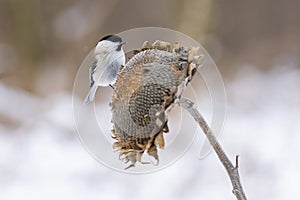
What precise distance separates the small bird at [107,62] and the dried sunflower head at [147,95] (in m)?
0.02

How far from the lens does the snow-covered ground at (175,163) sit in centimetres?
180

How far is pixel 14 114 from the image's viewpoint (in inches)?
97.3

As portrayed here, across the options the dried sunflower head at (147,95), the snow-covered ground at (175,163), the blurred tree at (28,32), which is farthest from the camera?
the blurred tree at (28,32)

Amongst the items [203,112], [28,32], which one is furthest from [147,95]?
[28,32]

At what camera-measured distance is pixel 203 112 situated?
5.28ft

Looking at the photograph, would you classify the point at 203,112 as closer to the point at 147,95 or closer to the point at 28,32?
the point at 147,95

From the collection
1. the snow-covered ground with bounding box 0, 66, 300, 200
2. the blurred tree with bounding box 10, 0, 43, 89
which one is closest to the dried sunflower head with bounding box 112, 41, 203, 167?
the snow-covered ground with bounding box 0, 66, 300, 200

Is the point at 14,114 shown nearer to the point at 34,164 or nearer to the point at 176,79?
the point at 34,164

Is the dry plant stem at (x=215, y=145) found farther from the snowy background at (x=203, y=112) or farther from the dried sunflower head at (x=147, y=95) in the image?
the snowy background at (x=203, y=112)

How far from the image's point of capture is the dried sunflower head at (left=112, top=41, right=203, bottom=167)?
473mm

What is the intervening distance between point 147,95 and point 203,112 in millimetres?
1134

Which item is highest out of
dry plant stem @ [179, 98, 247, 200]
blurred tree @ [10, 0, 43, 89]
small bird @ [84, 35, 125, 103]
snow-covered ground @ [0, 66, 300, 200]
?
blurred tree @ [10, 0, 43, 89]

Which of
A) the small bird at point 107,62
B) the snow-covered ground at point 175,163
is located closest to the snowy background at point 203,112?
the snow-covered ground at point 175,163

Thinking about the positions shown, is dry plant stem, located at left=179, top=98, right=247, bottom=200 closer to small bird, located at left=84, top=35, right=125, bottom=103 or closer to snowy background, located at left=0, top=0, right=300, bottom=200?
small bird, located at left=84, top=35, right=125, bottom=103
